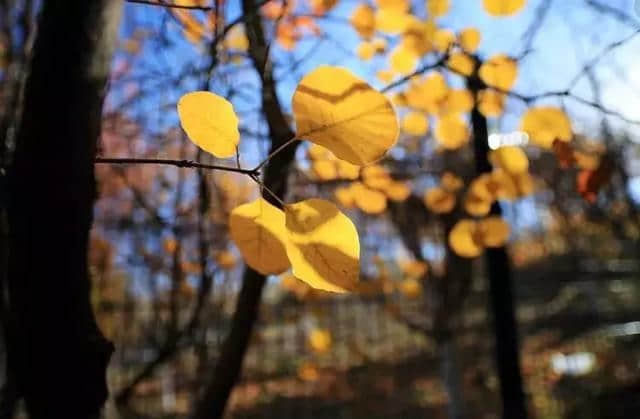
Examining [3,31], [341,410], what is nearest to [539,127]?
[3,31]

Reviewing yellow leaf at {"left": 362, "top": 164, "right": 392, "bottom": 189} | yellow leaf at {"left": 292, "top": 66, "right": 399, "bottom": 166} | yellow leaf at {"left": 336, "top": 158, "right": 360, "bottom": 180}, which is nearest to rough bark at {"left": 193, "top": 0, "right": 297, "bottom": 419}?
yellow leaf at {"left": 336, "top": 158, "right": 360, "bottom": 180}

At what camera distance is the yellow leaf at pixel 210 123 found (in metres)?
0.48

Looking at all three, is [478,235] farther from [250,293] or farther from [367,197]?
[250,293]

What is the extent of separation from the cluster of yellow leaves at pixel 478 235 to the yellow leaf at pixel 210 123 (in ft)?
2.97

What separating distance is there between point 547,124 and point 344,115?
789mm

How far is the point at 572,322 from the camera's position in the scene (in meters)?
6.92

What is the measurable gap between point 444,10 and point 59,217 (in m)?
1.07

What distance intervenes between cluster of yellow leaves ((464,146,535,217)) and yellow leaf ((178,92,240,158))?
94cm

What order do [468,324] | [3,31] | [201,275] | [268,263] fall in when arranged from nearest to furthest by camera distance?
[268,263], [201,275], [3,31], [468,324]

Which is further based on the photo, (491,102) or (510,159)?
(491,102)

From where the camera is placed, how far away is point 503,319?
1648mm

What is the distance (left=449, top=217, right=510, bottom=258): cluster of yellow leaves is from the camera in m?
1.29

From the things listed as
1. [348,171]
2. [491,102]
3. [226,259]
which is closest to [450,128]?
[491,102]

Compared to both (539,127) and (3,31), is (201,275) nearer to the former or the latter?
(539,127)
